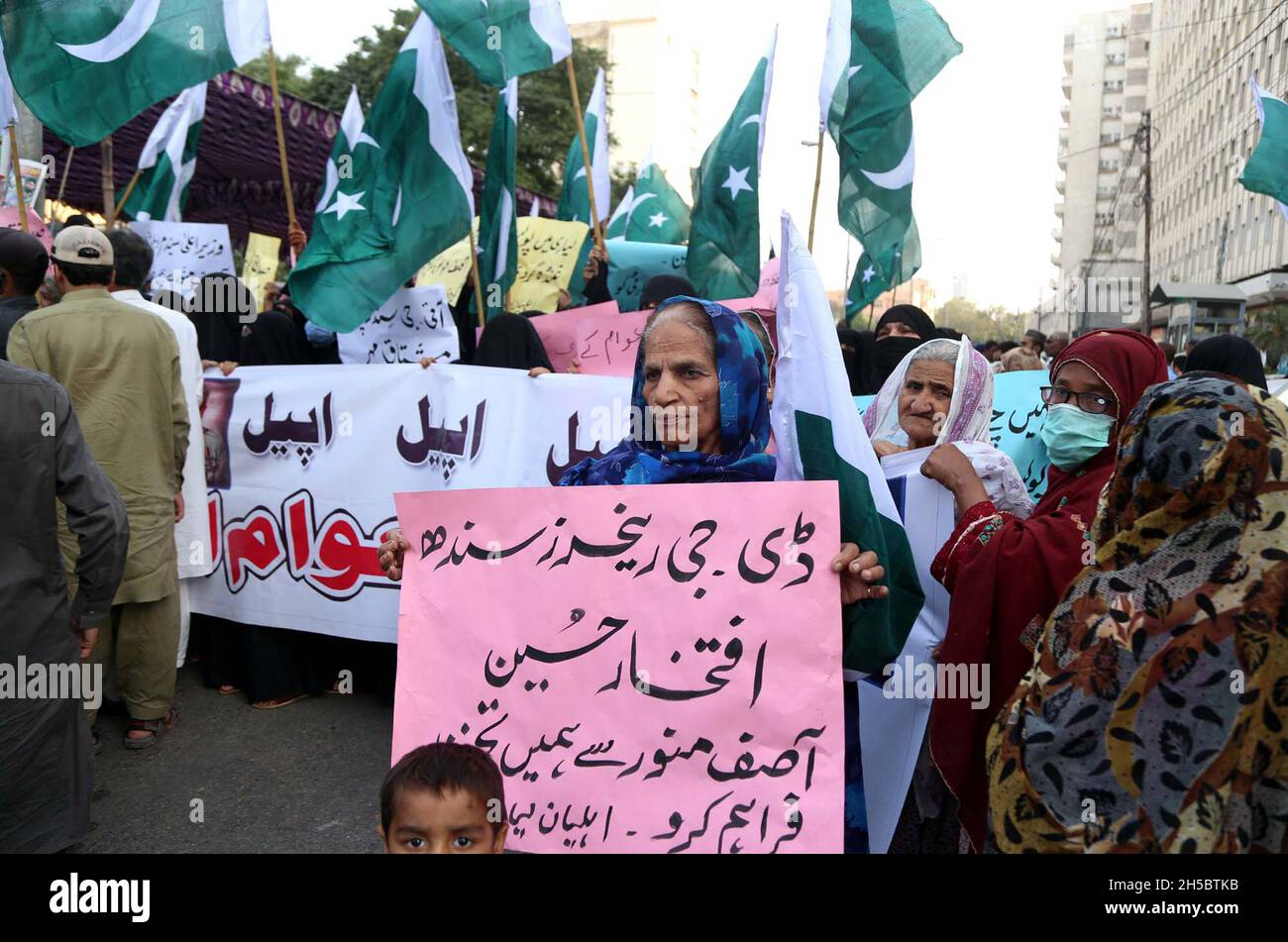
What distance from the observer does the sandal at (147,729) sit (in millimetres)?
3930

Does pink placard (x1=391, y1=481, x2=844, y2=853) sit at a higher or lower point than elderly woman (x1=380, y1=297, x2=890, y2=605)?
lower

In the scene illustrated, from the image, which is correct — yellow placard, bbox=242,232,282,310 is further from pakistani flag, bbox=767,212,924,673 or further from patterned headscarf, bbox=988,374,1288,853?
patterned headscarf, bbox=988,374,1288,853

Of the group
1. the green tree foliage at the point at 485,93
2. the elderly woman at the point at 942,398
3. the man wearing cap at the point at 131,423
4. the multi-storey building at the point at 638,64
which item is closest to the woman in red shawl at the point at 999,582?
the elderly woman at the point at 942,398

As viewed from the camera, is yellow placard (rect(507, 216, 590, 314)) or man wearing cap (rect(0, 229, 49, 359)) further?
yellow placard (rect(507, 216, 590, 314))

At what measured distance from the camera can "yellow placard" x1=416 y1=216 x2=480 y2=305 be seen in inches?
313

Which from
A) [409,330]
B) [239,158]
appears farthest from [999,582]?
[239,158]

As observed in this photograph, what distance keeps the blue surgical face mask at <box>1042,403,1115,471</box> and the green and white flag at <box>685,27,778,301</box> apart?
15.0ft

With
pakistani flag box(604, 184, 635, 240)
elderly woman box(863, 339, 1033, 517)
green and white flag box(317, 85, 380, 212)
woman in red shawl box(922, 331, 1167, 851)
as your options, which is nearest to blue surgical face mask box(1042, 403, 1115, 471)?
woman in red shawl box(922, 331, 1167, 851)

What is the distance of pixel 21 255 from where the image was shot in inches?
152

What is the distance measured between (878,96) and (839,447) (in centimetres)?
470

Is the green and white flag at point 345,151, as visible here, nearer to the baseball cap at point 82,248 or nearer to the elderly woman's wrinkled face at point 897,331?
the baseball cap at point 82,248

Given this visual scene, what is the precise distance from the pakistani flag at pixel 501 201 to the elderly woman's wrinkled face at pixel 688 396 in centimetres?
406

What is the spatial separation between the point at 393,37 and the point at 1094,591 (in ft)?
93.5

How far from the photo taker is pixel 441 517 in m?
2.07
